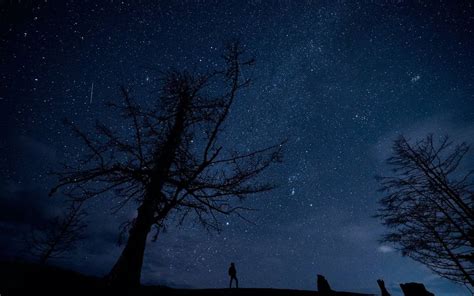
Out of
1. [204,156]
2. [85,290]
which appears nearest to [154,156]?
[204,156]

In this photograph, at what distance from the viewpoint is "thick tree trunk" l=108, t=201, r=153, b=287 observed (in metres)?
6.30

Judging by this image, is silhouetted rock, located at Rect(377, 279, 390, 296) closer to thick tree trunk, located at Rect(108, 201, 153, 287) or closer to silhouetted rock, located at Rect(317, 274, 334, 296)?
silhouetted rock, located at Rect(317, 274, 334, 296)

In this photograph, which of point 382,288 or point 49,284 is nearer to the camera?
point 49,284

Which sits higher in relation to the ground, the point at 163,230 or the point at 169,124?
the point at 169,124

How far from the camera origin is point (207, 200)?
8.20 metres

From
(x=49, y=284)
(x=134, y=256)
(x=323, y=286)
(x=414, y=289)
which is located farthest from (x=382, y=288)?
(x=49, y=284)

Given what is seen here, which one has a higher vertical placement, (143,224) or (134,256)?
(143,224)

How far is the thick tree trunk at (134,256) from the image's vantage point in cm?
630

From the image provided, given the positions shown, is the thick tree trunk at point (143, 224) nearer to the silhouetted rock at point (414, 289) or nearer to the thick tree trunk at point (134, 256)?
the thick tree trunk at point (134, 256)

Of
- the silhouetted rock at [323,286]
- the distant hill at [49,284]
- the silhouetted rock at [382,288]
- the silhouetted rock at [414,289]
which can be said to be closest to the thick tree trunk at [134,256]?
the distant hill at [49,284]

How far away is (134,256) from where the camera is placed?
262 inches

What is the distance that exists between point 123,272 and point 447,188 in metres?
13.7

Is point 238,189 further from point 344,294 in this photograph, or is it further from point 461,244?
point 461,244

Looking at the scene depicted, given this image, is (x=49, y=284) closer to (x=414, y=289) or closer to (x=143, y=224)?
(x=143, y=224)
